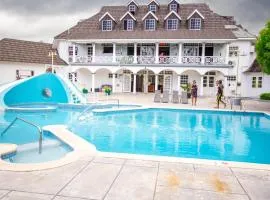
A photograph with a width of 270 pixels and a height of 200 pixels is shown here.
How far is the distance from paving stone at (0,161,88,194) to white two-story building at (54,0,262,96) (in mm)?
22379

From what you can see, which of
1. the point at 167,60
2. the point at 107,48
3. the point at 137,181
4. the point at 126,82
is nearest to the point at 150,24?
the point at 167,60

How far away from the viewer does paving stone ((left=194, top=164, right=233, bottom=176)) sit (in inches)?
219

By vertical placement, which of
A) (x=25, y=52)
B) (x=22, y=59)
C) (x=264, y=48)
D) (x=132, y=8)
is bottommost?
(x=264, y=48)

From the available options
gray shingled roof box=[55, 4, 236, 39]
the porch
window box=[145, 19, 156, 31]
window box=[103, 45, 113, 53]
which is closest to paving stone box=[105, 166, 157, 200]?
the porch

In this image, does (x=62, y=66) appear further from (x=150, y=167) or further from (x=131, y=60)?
(x=150, y=167)

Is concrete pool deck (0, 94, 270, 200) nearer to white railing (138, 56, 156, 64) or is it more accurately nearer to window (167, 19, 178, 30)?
white railing (138, 56, 156, 64)

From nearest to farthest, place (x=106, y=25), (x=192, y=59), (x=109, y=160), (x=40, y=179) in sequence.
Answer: (x=40, y=179), (x=109, y=160), (x=192, y=59), (x=106, y=25)

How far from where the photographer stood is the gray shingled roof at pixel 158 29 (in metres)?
27.1

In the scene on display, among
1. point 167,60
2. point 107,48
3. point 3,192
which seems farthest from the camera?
point 107,48

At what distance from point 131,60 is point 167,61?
361cm

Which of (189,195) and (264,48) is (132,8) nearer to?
(264,48)

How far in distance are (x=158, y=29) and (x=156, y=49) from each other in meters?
2.99

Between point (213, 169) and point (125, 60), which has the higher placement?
point (125, 60)

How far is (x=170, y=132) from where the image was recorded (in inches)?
459
